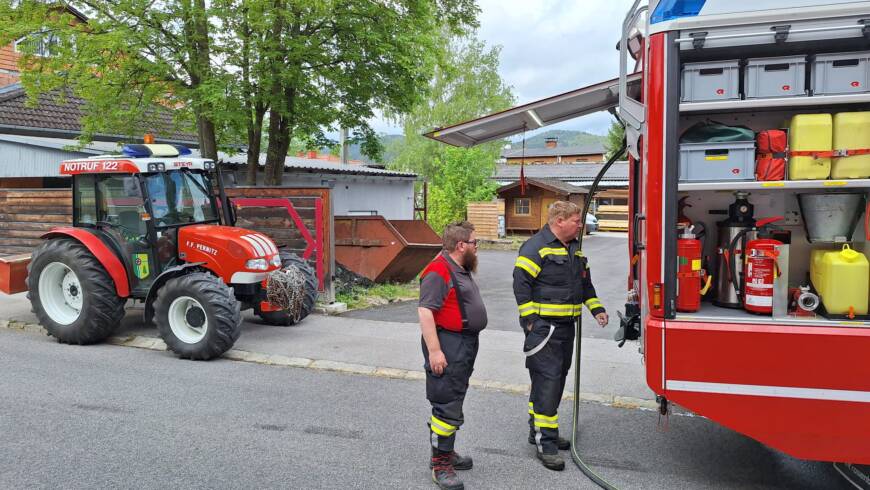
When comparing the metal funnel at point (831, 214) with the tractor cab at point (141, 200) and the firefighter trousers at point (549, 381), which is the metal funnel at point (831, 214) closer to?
the firefighter trousers at point (549, 381)

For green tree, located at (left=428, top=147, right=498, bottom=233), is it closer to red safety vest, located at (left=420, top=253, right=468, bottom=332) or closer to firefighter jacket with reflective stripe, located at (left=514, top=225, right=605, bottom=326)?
firefighter jacket with reflective stripe, located at (left=514, top=225, right=605, bottom=326)

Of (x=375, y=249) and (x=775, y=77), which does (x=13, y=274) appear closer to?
(x=375, y=249)

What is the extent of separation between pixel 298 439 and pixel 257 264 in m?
3.32

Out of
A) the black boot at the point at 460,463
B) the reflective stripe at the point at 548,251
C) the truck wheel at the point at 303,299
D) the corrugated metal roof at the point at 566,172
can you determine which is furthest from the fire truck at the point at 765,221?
the corrugated metal roof at the point at 566,172

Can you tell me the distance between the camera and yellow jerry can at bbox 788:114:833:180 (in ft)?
12.1

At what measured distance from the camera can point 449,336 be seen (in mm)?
4266

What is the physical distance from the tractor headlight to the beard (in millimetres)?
4225

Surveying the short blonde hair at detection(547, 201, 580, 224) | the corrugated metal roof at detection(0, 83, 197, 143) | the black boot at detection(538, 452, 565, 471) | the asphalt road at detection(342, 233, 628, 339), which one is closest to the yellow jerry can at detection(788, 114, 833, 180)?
the short blonde hair at detection(547, 201, 580, 224)

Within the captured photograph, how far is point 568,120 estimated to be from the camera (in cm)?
612

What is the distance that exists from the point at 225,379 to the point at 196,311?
3.85 ft

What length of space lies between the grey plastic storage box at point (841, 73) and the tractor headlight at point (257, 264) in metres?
6.07

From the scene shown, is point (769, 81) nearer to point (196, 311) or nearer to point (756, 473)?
point (756, 473)

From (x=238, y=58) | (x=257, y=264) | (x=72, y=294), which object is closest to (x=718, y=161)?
(x=257, y=264)

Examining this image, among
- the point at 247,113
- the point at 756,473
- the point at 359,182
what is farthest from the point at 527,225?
the point at 756,473
